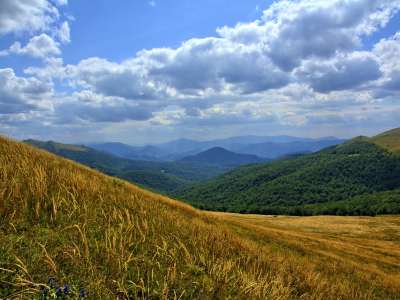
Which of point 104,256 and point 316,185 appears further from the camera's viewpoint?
point 316,185

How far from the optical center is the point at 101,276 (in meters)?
2.95

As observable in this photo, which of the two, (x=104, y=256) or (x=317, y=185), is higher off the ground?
(x=104, y=256)

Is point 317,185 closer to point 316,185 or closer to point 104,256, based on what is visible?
point 316,185

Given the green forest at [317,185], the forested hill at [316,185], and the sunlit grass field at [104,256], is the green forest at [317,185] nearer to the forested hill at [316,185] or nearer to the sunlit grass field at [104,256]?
the forested hill at [316,185]

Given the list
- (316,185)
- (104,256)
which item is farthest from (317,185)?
(104,256)

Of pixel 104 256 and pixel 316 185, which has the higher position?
pixel 104 256

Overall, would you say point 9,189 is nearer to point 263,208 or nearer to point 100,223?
point 100,223

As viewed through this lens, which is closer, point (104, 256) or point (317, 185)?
point (104, 256)

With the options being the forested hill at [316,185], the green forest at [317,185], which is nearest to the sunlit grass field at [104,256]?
the green forest at [317,185]

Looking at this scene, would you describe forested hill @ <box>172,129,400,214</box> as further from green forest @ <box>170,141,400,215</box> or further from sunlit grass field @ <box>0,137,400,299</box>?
sunlit grass field @ <box>0,137,400,299</box>

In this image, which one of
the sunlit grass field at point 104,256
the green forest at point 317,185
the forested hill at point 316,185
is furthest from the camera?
the forested hill at point 316,185

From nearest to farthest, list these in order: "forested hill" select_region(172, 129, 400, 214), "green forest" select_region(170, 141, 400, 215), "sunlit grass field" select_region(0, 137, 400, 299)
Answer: "sunlit grass field" select_region(0, 137, 400, 299) < "green forest" select_region(170, 141, 400, 215) < "forested hill" select_region(172, 129, 400, 214)

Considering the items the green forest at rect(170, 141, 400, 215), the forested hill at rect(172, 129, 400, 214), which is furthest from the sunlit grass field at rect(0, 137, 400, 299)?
the forested hill at rect(172, 129, 400, 214)

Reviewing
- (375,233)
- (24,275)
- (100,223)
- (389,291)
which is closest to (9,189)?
(100,223)
